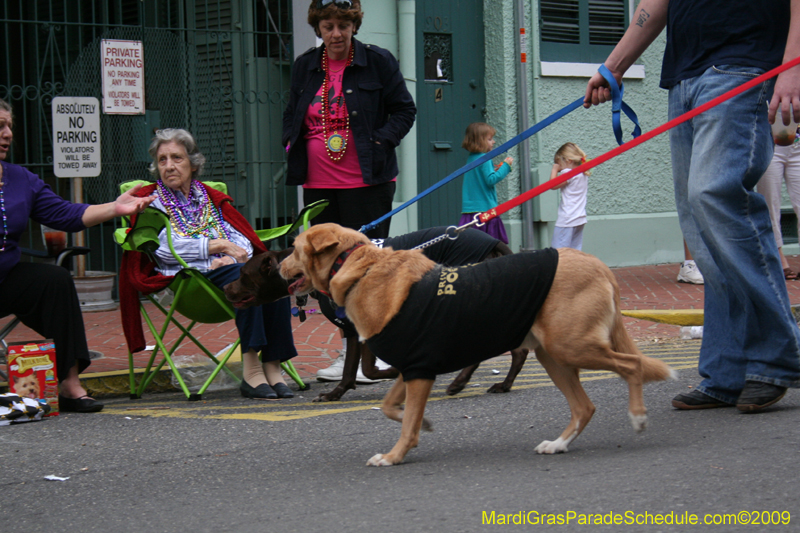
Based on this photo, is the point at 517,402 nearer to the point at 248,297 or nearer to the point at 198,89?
the point at 248,297

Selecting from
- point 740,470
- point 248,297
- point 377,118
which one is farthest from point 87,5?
point 740,470

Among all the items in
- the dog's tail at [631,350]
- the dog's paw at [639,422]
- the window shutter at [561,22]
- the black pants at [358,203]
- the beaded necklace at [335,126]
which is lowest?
the dog's paw at [639,422]

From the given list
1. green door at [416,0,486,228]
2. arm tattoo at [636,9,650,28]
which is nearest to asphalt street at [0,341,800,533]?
arm tattoo at [636,9,650,28]

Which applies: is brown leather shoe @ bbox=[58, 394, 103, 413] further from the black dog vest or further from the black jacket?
the black dog vest

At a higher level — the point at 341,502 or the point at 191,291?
the point at 191,291

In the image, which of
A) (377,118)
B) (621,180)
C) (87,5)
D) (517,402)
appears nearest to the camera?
(517,402)

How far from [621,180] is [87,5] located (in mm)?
7269

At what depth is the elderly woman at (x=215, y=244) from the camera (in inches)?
213

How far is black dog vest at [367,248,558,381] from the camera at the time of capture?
3.48 metres

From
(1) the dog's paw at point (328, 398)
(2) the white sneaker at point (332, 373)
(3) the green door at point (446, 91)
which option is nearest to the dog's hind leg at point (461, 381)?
(1) the dog's paw at point (328, 398)

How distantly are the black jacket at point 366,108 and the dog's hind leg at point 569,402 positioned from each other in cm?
225

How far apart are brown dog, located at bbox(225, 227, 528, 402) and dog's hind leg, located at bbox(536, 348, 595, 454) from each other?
1.05 metres

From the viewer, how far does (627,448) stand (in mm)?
3594

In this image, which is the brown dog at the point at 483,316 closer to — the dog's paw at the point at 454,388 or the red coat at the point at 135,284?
the dog's paw at the point at 454,388
